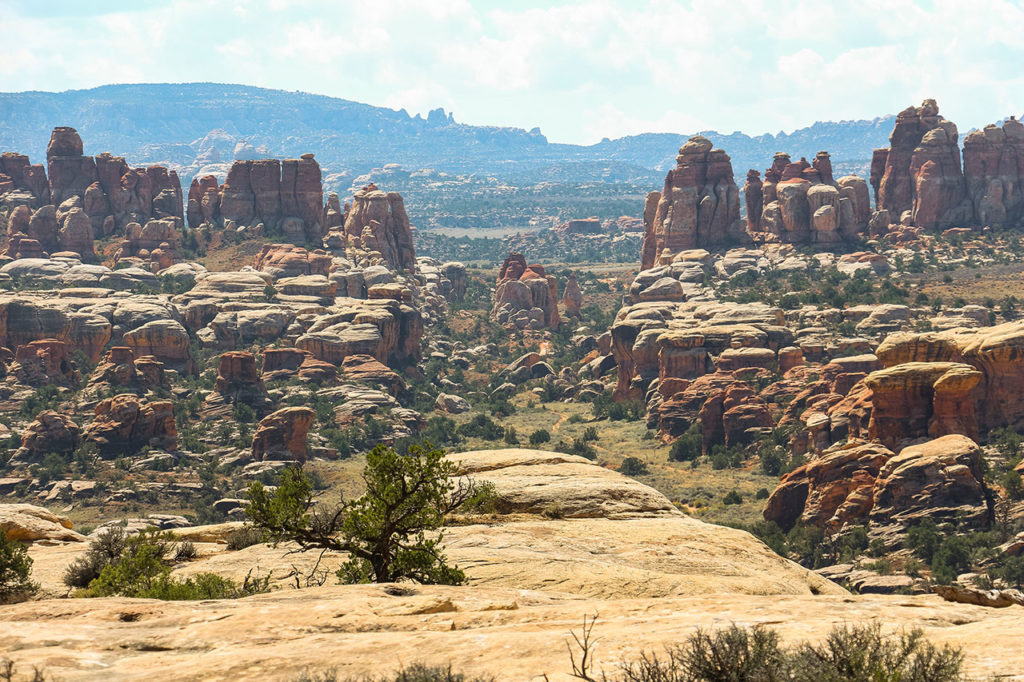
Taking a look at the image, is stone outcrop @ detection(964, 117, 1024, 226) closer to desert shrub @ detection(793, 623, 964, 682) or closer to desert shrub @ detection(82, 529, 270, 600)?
desert shrub @ detection(82, 529, 270, 600)

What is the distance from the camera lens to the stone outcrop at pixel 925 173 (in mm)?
144000

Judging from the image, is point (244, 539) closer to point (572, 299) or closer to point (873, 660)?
point (873, 660)

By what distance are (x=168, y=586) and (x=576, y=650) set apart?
34.0ft

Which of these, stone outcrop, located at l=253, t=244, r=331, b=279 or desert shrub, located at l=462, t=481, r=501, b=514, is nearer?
desert shrub, located at l=462, t=481, r=501, b=514

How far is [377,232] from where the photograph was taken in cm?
14888

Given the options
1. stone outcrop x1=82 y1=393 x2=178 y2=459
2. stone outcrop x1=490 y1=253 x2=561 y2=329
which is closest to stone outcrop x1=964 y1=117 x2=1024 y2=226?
stone outcrop x1=490 y1=253 x2=561 y2=329

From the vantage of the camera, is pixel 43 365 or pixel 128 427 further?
pixel 43 365

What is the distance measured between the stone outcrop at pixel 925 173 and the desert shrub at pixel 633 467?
261 feet

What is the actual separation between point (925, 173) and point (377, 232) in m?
75.0

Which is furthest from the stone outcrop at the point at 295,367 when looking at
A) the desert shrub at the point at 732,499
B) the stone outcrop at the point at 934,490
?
the stone outcrop at the point at 934,490

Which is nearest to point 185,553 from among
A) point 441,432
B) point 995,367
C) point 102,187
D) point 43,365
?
point 995,367

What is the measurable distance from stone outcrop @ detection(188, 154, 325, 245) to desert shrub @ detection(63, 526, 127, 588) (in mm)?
125166

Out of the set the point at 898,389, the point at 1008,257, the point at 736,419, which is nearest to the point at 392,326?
the point at 736,419

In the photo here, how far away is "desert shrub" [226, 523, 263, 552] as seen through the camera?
94.1 ft
